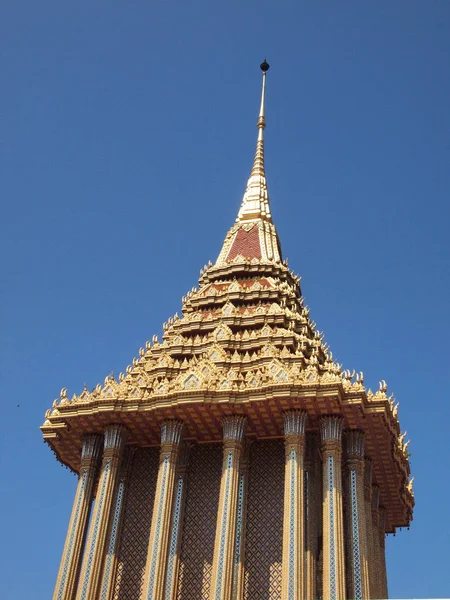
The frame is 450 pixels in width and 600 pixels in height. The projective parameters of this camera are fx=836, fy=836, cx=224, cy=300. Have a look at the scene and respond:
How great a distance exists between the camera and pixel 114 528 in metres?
35.3

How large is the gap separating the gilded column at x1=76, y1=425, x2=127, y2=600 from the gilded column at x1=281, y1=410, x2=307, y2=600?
7538 mm

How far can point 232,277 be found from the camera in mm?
45500

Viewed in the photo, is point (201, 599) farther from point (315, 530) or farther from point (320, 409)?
point (320, 409)

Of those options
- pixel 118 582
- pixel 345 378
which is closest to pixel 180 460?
pixel 118 582

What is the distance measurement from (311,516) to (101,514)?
871 cm

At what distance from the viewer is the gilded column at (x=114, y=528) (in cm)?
3403

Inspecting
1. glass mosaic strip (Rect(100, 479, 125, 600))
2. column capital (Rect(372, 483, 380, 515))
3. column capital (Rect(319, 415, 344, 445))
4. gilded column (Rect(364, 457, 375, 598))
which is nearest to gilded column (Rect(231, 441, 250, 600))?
column capital (Rect(319, 415, 344, 445))

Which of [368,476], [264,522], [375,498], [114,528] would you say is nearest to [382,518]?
[375,498]

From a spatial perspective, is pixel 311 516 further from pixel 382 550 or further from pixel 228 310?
pixel 228 310

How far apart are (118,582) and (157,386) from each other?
8.38 m

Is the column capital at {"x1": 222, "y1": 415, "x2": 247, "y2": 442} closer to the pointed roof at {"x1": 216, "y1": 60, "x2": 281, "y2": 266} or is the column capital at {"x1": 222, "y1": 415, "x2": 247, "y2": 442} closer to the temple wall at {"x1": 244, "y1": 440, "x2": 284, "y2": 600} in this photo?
the temple wall at {"x1": 244, "y1": 440, "x2": 284, "y2": 600}

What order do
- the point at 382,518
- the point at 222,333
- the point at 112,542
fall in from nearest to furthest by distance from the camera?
the point at 112,542
the point at 222,333
the point at 382,518

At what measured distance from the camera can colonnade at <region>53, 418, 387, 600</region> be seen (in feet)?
104

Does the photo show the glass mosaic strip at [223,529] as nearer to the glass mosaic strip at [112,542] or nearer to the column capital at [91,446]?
the glass mosaic strip at [112,542]
